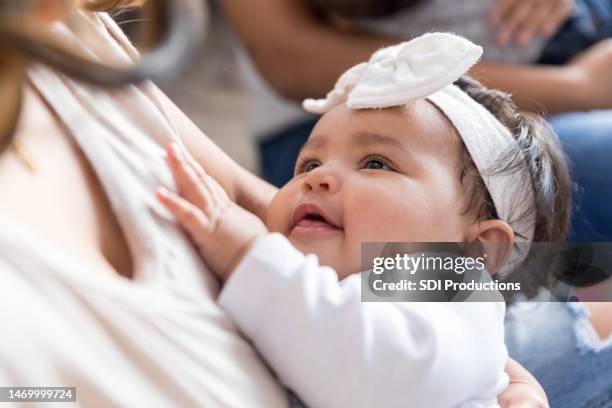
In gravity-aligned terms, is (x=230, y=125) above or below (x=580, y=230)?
below

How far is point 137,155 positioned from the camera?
2.18ft

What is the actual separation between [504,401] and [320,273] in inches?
8.3

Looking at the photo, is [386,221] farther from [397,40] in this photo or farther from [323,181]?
[397,40]

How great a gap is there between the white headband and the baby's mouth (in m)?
0.12

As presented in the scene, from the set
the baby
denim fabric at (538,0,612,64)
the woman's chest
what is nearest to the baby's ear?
the baby

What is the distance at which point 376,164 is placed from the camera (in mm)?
813

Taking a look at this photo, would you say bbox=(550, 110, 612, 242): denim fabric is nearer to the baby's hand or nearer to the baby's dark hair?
the baby's dark hair

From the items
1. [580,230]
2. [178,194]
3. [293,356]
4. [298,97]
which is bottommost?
[580,230]

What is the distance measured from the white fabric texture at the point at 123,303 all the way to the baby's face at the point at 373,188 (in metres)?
0.13

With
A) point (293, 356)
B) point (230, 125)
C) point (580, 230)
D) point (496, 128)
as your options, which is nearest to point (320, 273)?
point (293, 356)

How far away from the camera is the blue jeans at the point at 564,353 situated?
0.94 m

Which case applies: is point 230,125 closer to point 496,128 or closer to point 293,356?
point 496,128

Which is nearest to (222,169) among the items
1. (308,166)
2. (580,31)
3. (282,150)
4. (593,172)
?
(308,166)

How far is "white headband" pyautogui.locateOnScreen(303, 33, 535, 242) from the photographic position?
0.82m
